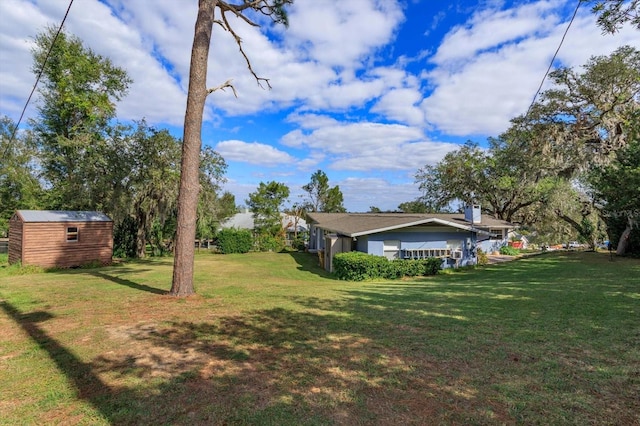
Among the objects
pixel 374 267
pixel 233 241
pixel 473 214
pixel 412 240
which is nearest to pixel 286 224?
pixel 233 241

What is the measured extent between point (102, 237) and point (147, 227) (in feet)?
17.6

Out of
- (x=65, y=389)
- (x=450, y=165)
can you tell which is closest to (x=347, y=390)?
(x=65, y=389)

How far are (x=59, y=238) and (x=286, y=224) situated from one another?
1063 inches

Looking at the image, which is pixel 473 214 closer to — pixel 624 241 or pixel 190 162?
pixel 624 241

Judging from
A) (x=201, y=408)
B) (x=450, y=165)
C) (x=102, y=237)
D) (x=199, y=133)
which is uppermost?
(x=450, y=165)

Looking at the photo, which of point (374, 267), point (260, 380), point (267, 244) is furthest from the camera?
point (267, 244)

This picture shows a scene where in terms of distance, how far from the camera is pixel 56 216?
17.2m

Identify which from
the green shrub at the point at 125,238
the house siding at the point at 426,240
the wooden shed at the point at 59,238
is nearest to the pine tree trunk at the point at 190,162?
the house siding at the point at 426,240

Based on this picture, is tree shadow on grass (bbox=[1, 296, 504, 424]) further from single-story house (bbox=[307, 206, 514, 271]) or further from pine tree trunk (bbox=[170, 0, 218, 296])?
single-story house (bbox=[307, 206, 514, 271])

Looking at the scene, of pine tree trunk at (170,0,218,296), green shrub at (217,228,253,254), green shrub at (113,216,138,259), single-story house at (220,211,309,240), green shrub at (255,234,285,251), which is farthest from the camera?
single-story house at (220,211,309,240)

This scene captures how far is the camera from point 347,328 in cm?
546

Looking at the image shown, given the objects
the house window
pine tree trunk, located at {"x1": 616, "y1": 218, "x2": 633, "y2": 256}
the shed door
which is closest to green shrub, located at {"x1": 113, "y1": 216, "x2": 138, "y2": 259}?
the house window

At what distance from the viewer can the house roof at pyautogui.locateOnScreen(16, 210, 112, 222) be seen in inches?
647

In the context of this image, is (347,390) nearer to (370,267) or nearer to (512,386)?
(512,386)
